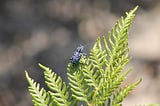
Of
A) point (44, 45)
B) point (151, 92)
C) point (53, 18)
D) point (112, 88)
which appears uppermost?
point (53, 18)

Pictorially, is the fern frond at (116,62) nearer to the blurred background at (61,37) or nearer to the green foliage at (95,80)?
the green foliage at (95,80)

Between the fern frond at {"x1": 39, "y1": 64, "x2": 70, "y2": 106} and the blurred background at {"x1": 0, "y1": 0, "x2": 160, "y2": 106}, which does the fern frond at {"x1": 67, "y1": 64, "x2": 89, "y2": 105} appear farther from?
the blurred background at {"x1": 0, "y1": 0, "x2": 160, "y2": 106}

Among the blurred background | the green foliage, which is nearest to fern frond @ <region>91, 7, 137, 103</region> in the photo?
the green foliage

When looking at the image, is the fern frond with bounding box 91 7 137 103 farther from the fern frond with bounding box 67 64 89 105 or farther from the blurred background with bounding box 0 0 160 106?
the blurred background with bounding box 0 0 160 106

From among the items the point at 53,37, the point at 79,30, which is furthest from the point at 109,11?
the point at 53,37

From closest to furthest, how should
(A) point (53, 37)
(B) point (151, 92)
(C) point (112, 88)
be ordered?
(C) point (112, 88)
(B) point (151, 92)
(A) point (53, 37)

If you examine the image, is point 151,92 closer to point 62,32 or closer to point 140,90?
point 140,90

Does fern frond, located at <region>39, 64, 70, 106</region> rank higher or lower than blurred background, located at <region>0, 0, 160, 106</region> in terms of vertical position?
lower

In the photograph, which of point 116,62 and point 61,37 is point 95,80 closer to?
point 116,62

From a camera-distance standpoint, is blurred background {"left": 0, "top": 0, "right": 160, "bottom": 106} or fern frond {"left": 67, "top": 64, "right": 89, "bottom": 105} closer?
fern frond {"left": 67, "top": 64, "right": 89, "bottom": 105}
